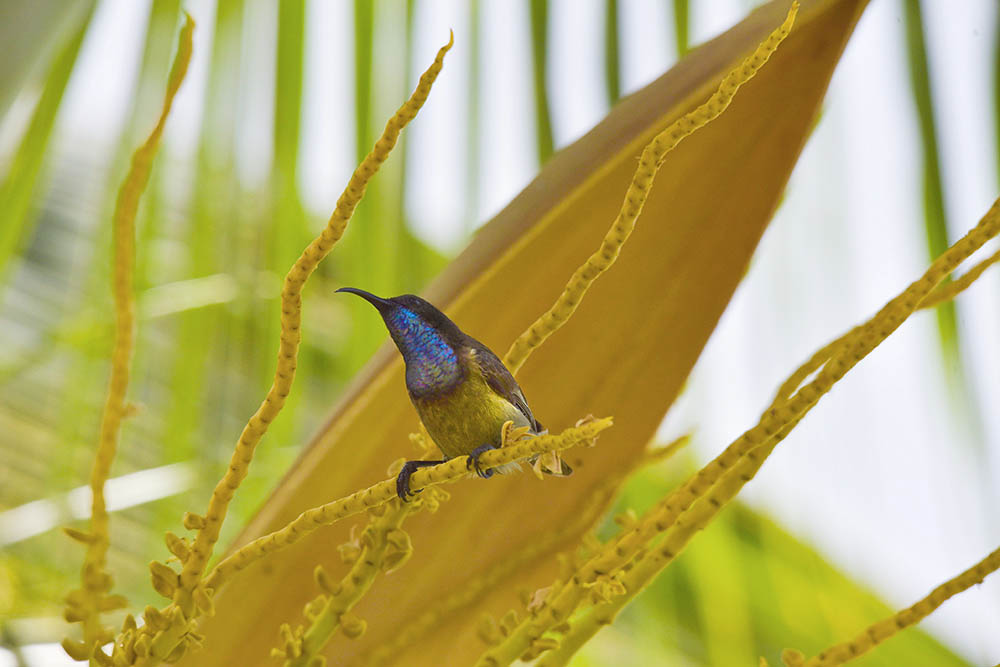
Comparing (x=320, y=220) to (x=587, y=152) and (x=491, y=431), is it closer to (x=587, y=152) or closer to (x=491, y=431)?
(x=587, y=152)

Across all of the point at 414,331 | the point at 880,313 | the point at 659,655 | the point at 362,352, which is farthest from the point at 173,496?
the point at 880,313

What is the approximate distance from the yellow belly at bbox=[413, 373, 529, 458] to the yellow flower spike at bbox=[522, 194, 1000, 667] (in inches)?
3.2

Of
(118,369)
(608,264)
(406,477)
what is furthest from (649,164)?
(118,369)

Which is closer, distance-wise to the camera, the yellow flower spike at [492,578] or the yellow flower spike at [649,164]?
the yellow flower spike at [649,164]

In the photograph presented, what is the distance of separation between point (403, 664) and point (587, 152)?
30cm

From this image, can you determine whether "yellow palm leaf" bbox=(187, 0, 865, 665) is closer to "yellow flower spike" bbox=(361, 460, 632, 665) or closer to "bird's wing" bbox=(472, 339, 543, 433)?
"yellow flower spike" bbox=(361, 460, 632, 665)

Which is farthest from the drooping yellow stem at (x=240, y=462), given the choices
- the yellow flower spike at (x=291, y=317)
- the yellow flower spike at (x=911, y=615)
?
the yellow flower spike at (x=911, y=615)

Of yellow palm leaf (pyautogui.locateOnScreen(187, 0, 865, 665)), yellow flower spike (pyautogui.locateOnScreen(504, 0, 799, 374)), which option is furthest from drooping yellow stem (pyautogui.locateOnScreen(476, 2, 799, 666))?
yellow palm leaf (pyautogui.locateOnScreen(187, 0, 865, 665))

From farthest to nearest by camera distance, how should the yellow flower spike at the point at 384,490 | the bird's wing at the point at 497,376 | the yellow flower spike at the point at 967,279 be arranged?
the yellow flower spike at the point at 967,279
the bird's wing at the point at 497,376
the yellow flower spike at the point at 384,490

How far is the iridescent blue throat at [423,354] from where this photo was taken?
0.41 m

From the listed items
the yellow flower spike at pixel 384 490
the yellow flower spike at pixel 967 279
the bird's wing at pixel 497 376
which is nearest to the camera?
the yellow flower spike at pixel 384 490

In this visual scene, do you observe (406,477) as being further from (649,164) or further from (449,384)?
(649,164)

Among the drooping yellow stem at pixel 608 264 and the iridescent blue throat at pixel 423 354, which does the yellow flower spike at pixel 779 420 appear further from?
the iridescent blue throat at pixel 423 354

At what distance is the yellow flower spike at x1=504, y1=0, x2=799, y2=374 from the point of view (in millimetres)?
347
